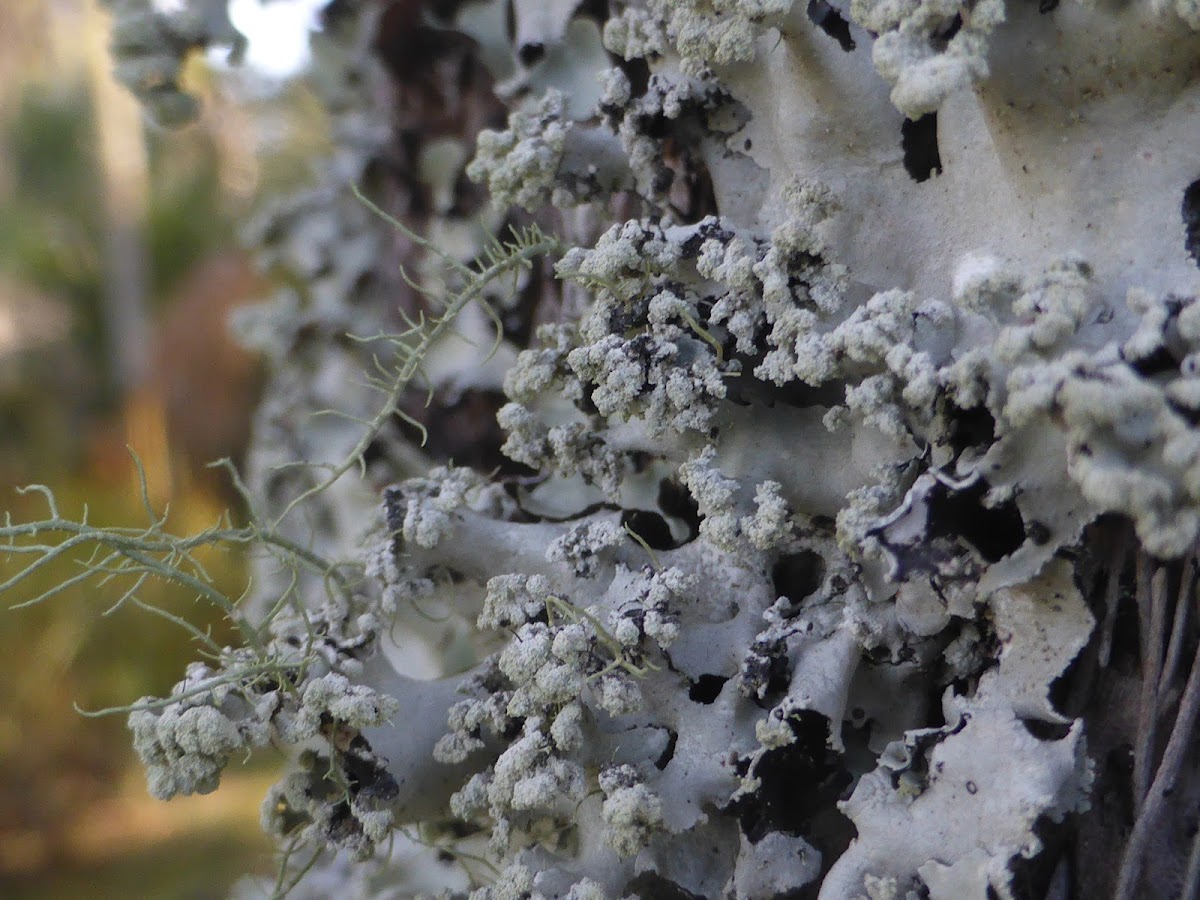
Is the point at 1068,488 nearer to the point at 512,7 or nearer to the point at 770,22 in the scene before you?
the point at 770,22

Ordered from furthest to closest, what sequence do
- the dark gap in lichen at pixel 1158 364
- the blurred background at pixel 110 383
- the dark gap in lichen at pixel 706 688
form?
the blurred background at pixel 110 383, the dark gap in lichen at pixel 706 688, the dark gap in lichen at pixel 1158 364

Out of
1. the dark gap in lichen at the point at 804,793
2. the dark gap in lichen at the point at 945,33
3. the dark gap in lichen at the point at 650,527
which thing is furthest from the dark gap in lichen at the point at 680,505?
the dark gap in lichen at the point at 945,33

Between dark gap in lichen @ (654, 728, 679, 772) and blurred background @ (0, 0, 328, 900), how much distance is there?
368 mm

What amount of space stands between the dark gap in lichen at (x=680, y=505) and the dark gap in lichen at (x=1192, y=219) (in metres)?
0.23

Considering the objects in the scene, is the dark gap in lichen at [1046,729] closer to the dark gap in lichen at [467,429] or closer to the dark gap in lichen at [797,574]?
the dark gap in lichen at [797,574]

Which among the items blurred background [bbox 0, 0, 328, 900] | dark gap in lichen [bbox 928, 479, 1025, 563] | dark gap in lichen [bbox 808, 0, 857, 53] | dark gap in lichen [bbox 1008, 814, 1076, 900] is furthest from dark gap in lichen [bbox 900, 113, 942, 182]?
blurred background [bbox 0, 0, 328, 900]

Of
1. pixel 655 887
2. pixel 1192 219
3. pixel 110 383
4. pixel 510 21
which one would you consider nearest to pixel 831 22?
pixel 1192 219

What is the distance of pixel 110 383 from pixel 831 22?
3.32 m

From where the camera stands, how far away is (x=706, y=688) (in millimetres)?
410

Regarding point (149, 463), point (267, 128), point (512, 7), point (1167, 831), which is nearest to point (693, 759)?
point (1167, 831)

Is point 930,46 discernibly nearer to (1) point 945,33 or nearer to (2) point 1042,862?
(1) point 945,33

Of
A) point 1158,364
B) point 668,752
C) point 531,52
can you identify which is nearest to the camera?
point 1158,364

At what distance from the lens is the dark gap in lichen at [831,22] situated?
394 millimetres

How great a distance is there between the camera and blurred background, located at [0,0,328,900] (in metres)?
1.77
